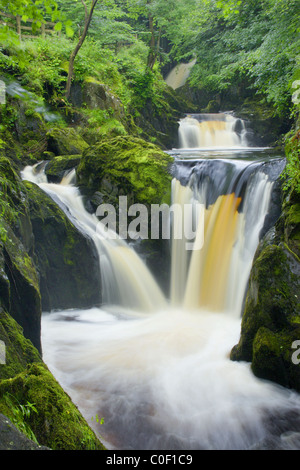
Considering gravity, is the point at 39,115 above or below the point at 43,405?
above

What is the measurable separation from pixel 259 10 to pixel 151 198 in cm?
896

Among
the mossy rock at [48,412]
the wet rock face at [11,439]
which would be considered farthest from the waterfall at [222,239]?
the wet rock face at [11,439]

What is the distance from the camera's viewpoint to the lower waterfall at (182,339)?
3.74 meters

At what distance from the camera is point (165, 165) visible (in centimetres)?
880

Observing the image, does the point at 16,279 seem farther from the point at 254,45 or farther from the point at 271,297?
the point at 254,45

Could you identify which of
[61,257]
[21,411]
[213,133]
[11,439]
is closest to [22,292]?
[21,411]

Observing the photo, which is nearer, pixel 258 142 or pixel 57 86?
pixel 57 86

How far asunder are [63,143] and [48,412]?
9.16 m

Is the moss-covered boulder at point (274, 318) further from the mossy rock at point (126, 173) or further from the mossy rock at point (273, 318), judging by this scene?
the mossy rock at point (126, 173)

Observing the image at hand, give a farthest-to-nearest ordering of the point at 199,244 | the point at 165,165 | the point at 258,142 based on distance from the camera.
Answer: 1. the point at 258,142
2. the point at 165,165
3. the point at 199,244

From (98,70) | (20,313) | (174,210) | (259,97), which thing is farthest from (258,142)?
(20,313)

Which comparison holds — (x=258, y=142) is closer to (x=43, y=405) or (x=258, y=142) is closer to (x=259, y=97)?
(x=259, y=97)

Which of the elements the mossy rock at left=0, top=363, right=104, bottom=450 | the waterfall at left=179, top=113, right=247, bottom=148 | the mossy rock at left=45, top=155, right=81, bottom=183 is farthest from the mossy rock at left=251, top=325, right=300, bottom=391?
the waterfall at left=179, top=113, right=247, bottom=148

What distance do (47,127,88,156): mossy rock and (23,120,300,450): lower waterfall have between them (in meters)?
1.52
